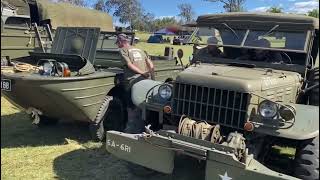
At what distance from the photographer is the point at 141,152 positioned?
193 inches

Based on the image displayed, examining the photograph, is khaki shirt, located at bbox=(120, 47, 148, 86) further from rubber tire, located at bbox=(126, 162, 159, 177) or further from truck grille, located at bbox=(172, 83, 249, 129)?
truck grille, located at bbox=(172, 83, 249, 129)

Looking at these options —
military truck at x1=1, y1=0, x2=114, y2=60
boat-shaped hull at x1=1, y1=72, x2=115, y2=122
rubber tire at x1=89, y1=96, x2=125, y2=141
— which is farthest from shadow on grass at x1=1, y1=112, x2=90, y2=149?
military truck at x1=1, y1=0, x2=114, y2=60

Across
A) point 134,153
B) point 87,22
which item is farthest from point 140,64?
point 87,22

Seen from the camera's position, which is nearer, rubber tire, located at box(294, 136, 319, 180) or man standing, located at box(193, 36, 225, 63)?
rubber tire, located at box(294, 136, 319, 180)

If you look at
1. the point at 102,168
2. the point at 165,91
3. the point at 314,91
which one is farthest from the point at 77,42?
the point at 314,91

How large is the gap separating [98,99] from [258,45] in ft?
8.43

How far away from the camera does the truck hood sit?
4688 mm

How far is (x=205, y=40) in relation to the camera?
6.45 metres

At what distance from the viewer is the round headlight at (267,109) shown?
4.56m

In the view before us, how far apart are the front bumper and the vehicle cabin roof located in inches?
81.3

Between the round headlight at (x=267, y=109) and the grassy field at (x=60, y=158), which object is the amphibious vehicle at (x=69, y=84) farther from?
the round headlight at (x=267, y=109)

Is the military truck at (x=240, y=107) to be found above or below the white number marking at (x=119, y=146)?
above

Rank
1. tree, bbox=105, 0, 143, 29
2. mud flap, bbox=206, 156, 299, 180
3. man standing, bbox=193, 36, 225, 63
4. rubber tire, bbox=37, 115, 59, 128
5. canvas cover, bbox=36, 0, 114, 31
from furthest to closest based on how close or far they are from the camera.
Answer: tree, bbox=105, 0, 143, 29 < canvas cover, bbox=36, 0, 114, 31 < rubber tire, bbox=37, 115, 59, 128 < man standing, bbox=193, 36, 225, 63 < mud flap, bbox=206, 156, 299, 180

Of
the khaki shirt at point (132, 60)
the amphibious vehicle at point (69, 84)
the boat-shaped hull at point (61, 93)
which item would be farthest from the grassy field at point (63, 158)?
the khaki shirt at point (132, 60)
